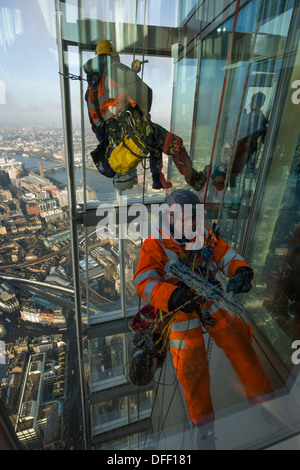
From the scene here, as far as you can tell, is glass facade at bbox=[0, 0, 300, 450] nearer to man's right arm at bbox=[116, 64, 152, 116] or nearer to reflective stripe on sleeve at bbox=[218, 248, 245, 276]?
man's right arm at bbox=[116, 64, 152, 116]

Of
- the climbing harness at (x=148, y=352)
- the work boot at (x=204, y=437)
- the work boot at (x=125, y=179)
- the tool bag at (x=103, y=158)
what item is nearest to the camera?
the work boot at (x=204, y=437)

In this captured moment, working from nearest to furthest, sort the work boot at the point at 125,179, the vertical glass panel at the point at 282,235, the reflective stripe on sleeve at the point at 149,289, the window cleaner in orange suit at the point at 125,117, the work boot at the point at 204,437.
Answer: the work boot at the point at 204,437, the reflective stripe on sleeve at the point at 149,289, the vertical glass panel at the point at 282,235, the window cleaner in orange suit at the point at 125,117, the work boot at the point at 125,179

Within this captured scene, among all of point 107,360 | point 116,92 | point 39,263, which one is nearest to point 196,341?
point 116,92

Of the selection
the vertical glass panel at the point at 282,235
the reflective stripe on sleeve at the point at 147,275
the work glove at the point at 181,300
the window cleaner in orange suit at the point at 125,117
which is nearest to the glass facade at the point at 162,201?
the vertical glass panel at the point at 282,235

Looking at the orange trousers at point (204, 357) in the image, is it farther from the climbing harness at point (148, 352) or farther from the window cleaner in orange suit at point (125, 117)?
the window cleaner in orange suit at point (125, 117)

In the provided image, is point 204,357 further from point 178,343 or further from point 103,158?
point 103,158

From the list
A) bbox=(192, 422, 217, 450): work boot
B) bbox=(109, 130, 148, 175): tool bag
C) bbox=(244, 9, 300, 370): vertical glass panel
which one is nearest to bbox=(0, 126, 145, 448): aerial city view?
bbox=(109, 130, 148, 175): tool bag
